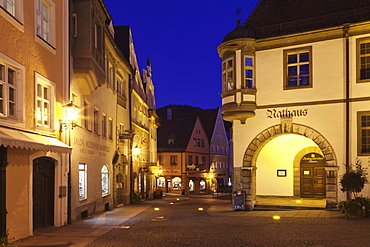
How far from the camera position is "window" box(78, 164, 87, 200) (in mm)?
16719

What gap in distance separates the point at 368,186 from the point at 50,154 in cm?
1272

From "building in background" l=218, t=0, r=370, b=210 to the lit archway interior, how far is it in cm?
333

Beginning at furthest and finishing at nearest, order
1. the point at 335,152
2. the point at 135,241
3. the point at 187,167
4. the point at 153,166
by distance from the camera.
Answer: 1. the point at 187,167
2. the point at 153,166
3. the point at 335,152
4. the point at 135,241

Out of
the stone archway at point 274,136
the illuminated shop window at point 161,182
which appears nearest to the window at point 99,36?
the stone archway at point 274,136

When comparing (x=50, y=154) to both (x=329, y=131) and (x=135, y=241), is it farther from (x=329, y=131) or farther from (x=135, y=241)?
(x=329, y=131)

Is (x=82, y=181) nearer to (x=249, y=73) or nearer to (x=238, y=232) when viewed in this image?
(x=238, y=232)

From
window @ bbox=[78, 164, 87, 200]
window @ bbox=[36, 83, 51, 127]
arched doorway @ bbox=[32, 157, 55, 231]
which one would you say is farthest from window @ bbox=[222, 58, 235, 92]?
arched doorway @ bbox=[32, 157, 55, 231]

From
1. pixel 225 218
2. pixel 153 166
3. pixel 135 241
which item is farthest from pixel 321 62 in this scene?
pixel 153 166

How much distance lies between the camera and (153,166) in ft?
133

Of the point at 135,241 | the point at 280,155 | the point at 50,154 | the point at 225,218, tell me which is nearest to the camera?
the point at 135,241

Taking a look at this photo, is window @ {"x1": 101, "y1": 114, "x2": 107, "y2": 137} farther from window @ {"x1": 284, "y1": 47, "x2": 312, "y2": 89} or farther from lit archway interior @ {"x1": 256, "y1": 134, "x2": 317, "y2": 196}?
window @ {"x1": 284, "y1": 47, "x2": 312, "y2": 89}

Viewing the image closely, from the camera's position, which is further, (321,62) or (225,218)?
(321,62)

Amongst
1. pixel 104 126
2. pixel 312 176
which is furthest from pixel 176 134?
pixel 104 126

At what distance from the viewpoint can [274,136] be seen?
765 inches
